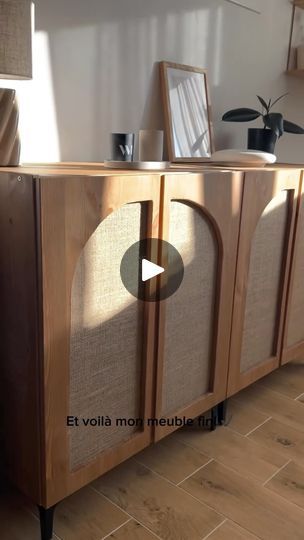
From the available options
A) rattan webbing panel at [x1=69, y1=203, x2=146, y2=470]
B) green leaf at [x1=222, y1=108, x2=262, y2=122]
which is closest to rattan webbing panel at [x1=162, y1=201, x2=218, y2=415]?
rattan webbing panel at [x1=69, y1=203, x2=146, y2=470]

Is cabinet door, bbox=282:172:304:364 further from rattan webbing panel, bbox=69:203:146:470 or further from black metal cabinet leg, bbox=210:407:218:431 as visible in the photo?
rattan webbing panel, bbox=69:203:146:470

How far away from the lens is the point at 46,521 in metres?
1.22

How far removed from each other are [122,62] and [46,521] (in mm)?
1475

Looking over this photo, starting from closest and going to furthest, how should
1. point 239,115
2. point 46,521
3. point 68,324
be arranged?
point 68,324
point 46,521
point 239,115

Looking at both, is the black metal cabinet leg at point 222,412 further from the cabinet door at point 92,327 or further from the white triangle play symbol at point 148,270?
the white triangle play symbol at point 148,270

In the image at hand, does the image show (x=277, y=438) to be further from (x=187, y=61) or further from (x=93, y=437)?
(x=187, y=61)

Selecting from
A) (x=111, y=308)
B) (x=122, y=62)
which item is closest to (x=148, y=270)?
→ (x=111, y=308)

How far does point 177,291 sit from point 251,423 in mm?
706

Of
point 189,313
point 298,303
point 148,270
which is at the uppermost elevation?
point 148,270

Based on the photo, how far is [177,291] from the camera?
1.40 metres

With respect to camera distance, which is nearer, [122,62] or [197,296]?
[197,296]

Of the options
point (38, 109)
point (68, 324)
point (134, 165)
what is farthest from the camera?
point (38, 109)

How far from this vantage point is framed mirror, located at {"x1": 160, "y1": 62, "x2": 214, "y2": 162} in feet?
6.33
